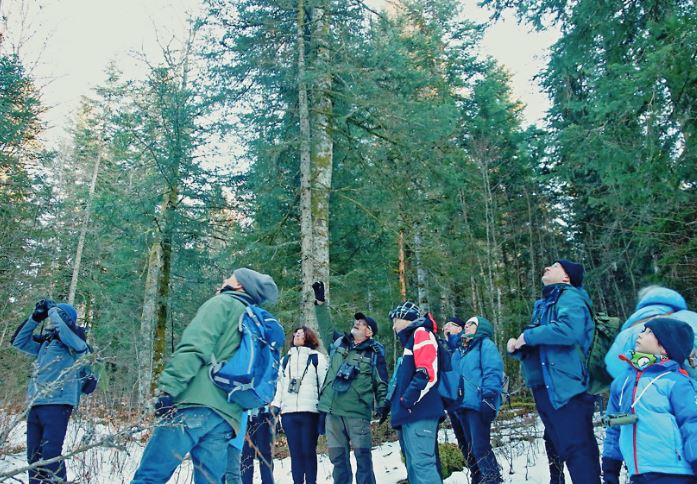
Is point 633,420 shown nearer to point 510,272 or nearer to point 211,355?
point 211,355

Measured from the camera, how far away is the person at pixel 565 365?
403 centimetres

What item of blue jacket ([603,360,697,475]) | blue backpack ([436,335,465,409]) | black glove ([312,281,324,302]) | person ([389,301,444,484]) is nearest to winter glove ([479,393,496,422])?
blue backpack ([436,335,465,409])

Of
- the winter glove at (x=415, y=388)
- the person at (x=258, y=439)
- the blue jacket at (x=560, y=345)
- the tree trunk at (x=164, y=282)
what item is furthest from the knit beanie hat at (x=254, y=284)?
the tree trunk at (x=164, y=282)

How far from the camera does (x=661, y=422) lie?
312 cm

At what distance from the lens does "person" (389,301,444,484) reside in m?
4.63

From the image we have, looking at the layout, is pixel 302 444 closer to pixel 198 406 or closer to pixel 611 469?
pixel 198 406

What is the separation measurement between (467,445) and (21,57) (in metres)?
12.7

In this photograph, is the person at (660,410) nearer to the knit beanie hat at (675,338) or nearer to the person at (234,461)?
the knit beanie hat at (675,338)

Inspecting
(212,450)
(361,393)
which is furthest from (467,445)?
(212,450)

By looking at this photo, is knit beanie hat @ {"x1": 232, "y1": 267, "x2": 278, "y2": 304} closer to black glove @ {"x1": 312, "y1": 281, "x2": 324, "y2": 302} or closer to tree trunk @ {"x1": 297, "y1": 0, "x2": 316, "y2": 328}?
black glove @ {"x1": 312, "y1": 281, "x2": 324, "y2": 302}

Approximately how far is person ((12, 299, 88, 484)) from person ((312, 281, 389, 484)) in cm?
256

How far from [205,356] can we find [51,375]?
2.87m

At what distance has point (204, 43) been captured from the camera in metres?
11.9

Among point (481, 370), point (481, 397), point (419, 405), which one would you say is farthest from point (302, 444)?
point (481, 370)
